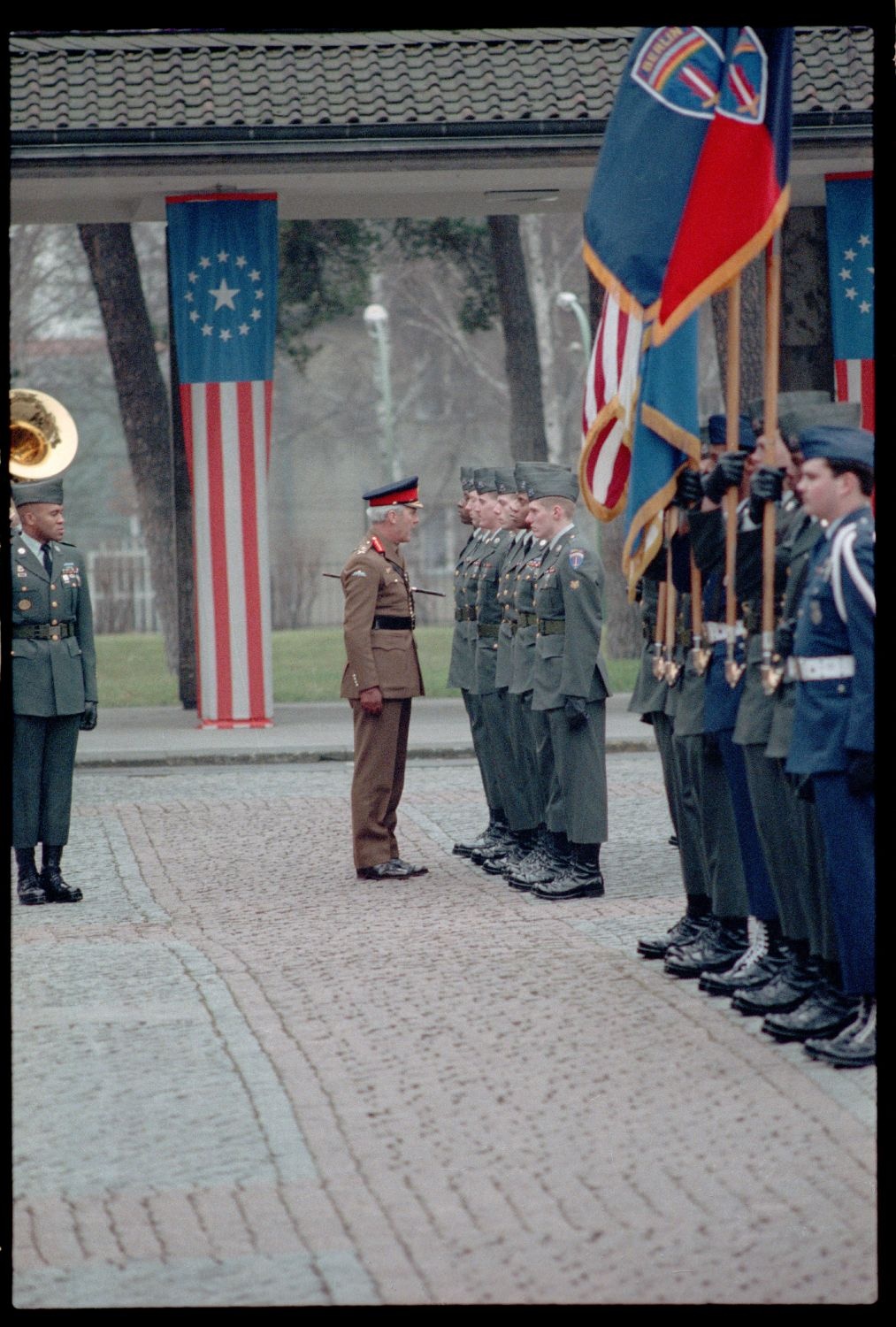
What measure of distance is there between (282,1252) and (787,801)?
9.15ft

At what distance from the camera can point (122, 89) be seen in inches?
708

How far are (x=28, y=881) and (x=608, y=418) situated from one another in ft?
12.3

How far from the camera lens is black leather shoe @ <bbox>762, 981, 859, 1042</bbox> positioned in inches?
266

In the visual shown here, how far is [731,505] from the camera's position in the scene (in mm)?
7375

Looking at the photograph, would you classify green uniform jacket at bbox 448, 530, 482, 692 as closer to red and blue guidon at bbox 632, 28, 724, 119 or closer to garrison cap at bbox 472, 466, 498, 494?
garrison cap at bbox 472, 466, 498, 494

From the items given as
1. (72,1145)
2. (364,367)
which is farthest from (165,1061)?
(364,367)

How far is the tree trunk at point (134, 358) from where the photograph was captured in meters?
24.1

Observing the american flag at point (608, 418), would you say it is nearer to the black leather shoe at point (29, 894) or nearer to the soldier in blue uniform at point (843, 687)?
the soldier in blue uniform at point (843, 687)

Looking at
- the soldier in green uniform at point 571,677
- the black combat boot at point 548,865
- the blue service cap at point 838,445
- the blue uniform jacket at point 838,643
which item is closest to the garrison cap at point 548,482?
the soldier in green uniform at point 571,677

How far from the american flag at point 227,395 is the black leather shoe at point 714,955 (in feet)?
36.4

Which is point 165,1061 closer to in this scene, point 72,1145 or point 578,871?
point 72,1145

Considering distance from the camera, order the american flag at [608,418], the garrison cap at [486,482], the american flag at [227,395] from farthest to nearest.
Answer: the american flag at [227,395] → the garrison cap at [486,482] → the american flag at [608,418]

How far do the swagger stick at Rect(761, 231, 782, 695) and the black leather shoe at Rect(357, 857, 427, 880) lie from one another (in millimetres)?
4112

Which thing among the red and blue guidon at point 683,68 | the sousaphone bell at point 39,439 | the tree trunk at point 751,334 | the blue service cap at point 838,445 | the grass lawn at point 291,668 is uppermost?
the tree trunk at point 751,334
